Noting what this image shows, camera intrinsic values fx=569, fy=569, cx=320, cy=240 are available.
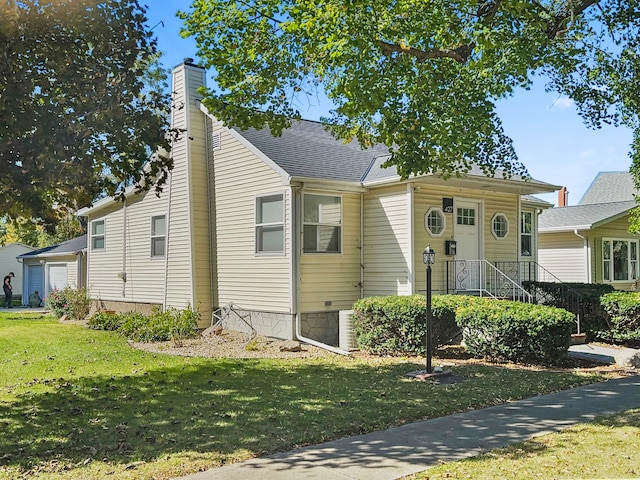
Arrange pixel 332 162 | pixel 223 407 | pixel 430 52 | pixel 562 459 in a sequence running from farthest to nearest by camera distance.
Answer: pixel 332 162, pixel 430 52, pixel 223 407, pixel 562 459

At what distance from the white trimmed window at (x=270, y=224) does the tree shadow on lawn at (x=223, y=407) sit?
3.96 metres

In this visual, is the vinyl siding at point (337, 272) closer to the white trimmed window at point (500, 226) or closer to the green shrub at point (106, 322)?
the white trimmed window at point (500, 226)

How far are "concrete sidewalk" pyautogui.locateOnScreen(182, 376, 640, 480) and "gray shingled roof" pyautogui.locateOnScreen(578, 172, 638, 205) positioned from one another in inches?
1206

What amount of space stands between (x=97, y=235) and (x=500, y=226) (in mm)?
13746

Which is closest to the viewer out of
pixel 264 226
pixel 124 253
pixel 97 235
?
pixel 264 226

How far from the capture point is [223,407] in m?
7.05

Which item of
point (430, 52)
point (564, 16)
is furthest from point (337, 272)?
A: point (564, 16)

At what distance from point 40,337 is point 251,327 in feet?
17.8

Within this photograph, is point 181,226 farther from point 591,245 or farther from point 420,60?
point 591,245

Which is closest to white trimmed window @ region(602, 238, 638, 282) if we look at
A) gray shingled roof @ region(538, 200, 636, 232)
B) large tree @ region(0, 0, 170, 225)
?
gray shingled roof @ region(538, 200, 636, 232)

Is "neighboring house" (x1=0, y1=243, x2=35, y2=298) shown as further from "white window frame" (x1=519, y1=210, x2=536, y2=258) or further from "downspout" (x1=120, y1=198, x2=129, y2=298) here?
"white window frame" (x1=519, y1=210, x2=536, y2=258)

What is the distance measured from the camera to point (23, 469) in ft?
16.1

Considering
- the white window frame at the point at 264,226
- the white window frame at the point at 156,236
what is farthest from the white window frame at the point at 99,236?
the white window frame at the point at 264,226

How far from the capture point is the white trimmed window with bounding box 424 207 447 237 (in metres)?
13.4
